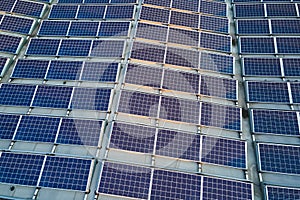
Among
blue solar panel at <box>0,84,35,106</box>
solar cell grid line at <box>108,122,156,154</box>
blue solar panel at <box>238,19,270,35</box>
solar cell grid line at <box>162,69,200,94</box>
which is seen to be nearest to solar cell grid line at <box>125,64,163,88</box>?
solar cell grid line at <box>162,69,200,94</box>

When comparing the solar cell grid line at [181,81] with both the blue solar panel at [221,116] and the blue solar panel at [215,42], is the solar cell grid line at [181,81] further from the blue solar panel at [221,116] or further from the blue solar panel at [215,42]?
the blue solar panel at [215,42]

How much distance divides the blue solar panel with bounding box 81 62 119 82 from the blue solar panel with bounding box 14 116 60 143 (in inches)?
155

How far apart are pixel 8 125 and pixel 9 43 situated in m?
7.99

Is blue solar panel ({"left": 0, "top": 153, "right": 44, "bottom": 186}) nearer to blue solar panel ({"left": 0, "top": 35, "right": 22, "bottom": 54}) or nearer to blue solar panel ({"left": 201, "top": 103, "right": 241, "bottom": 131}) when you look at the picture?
blue solar panel ({"left": 0, "top": 35, "right": 22, "bottom": 54})

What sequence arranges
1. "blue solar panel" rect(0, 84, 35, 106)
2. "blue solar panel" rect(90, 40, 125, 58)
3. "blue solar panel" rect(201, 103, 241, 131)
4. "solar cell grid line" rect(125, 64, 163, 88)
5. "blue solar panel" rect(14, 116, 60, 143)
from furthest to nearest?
"blue solar panel" rect(90, 40, 125, 58)
"solar cell grid line" rect(125, 64, 163, 88)
"blue solar panel" rect(0, 84, 35, 106)
"blue solar panel" rect(201, 103, 241, 131)
"blue solar panel" rect(14, 116, 60, 143)

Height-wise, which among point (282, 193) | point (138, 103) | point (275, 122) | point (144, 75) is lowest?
point (282, 193)

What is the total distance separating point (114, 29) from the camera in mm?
19141

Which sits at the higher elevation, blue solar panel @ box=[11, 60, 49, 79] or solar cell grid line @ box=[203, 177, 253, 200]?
blue solar panel @ box=[11, 60, 49, 79]

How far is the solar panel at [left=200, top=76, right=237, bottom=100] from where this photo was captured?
1537cm

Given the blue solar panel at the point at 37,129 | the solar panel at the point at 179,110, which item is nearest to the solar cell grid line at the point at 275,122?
the solar panel at the point at 179,110

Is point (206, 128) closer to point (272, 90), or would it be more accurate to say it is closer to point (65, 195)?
point (272, 90)

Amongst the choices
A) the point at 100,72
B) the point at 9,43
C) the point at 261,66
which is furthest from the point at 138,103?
the point at 9,43

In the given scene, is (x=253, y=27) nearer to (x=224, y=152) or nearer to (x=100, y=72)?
(x=224, y=152)

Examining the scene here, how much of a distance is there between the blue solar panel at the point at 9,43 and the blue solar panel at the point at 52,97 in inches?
216
